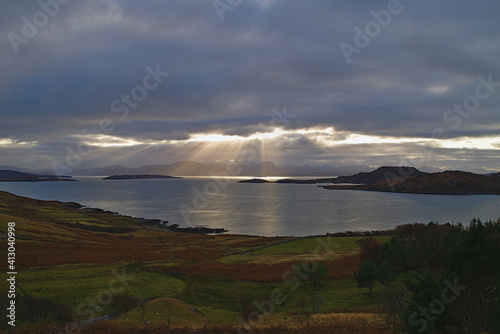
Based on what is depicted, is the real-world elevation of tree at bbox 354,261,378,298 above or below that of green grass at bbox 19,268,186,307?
above

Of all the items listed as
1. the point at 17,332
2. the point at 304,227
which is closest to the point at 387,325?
the point at 17,332

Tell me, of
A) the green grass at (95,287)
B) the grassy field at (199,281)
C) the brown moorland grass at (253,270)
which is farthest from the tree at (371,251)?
the green grass at (95,287)

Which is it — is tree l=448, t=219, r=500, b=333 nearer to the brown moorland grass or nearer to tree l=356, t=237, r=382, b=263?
tree l=356, t=237, r=382, b=263

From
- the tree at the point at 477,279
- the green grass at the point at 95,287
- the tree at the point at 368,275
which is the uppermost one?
the tree at the point at 477,279

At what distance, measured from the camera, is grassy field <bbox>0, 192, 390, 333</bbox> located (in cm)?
2986

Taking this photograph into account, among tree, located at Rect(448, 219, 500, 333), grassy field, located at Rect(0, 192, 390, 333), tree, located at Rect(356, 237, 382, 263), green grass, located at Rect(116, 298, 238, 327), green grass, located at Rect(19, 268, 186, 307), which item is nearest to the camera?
tree, located at Rect(448, 219, 500, 333)

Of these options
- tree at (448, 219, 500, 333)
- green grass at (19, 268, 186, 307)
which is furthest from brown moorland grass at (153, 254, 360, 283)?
tree at (448, 219, 500, 333)

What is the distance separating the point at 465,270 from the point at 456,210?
165 m

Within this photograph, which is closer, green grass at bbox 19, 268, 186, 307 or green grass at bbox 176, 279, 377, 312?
green grass at bbox 19, 268, 186, 307

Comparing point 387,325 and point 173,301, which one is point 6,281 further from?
point 387,325

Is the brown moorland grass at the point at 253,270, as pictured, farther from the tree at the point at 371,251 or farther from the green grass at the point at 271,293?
the tree at the point at 371,251

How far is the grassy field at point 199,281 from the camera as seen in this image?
29.9 metres

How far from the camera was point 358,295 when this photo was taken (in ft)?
125

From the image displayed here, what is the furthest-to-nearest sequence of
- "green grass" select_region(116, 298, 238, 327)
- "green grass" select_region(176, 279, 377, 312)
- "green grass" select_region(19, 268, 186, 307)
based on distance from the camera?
"green grass" select_region(176, 279, 377, 312), "green grass" select_region(19, 268, 186, 307), "green grass" select_region(116, 298, 238, 327)
